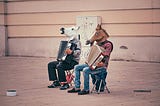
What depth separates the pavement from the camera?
9664 millimetres

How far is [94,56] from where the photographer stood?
10602 millimetres

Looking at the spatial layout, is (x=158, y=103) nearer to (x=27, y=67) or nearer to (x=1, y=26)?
(x=27, y=67)

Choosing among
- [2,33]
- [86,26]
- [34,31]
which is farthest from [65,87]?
[2,33]

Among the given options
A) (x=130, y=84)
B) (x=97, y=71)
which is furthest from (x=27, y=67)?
(x=97, y=71)

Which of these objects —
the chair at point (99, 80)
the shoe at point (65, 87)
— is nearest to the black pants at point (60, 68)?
the shoe at point (65, 87)

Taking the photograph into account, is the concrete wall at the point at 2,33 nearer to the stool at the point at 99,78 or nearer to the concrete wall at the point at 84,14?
the concrete wall at the point at 84,14

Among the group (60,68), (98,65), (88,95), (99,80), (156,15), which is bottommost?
(88,95)

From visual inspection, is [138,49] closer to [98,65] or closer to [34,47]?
[34,47]

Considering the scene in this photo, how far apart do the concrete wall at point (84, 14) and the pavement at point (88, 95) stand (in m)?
1.07

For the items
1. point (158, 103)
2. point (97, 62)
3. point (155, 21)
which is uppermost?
point (155, 21)

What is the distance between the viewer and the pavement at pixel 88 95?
A: 9664 millimetres

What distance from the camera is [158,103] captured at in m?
9.41

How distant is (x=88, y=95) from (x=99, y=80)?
542 mm
